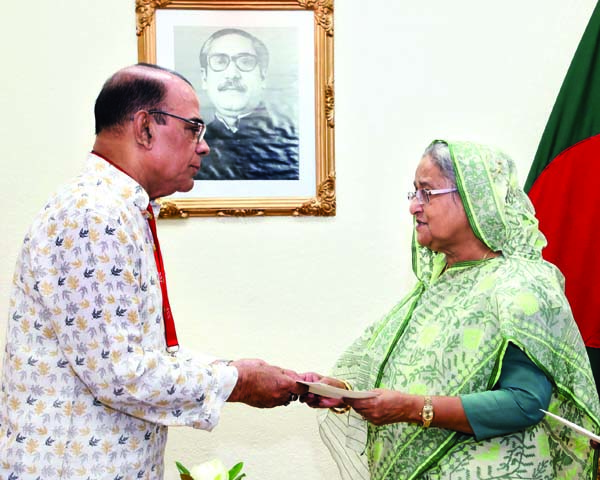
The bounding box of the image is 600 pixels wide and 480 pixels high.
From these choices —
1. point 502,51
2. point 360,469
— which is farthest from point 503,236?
point 502,51

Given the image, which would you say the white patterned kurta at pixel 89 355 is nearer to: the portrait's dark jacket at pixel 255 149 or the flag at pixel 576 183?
the portrait's dark jacket at pixel 255 149

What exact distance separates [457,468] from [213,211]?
1.50 m

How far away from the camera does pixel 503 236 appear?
2.12 m

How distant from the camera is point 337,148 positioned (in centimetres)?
313

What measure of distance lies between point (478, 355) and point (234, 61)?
1666 millimetres

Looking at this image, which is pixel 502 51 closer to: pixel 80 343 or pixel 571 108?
pixel 571 108

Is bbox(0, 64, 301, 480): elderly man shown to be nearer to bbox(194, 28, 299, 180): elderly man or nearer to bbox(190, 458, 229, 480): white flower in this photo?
bbox(190, 458, 229, 480): white flower

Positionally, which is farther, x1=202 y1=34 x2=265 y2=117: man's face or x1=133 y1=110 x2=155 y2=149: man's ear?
x1=202 y1=34 x2=265 y2=117: man's face

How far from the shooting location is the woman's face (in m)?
2.15

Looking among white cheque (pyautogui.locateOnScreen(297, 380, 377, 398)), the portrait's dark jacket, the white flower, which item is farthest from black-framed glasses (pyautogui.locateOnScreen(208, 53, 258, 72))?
the white flower

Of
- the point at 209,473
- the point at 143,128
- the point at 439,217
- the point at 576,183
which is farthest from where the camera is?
the point at 576,183

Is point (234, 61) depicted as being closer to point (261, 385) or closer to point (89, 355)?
point (261, 385)

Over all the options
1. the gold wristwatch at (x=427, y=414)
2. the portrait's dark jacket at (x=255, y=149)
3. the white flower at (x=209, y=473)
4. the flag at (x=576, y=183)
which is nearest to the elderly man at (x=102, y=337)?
the white flower at (x=209, y=473)

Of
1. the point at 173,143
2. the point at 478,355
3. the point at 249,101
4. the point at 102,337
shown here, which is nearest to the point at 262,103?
the point at 249,101
